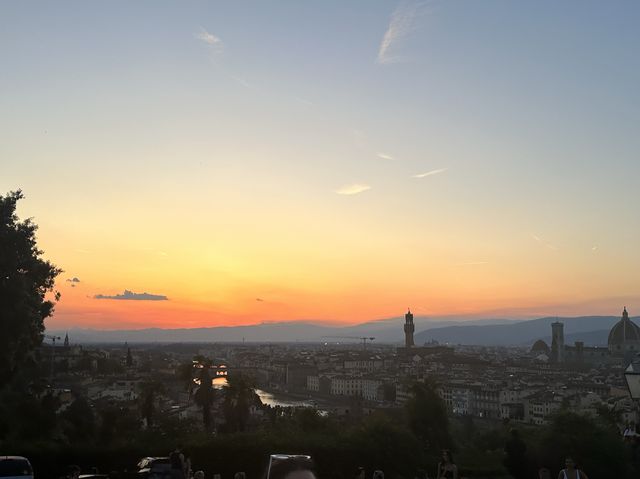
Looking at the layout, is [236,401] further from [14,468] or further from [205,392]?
[14,468]

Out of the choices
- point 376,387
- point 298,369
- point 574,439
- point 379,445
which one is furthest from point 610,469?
point 298,369

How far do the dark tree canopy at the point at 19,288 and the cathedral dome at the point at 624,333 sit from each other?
170 metres

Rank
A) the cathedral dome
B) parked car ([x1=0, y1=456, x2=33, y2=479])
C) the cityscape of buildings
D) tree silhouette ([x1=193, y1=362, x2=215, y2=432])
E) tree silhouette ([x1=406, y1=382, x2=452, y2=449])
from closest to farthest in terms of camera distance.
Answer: parked car ([x1=0, y1=456, x2=33, y2=479])
tree silhouette ([x1=193, y1=362, x2=215, y2=432])
tree silhouette ([x1=406, y1=382, x2=452, y2=449])
the cityscape of buildings
the cathedral dome

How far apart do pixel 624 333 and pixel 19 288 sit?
573ft

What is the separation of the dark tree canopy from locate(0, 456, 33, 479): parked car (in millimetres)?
9251

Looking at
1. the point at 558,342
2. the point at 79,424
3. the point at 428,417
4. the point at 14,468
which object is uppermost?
the point at 14,468

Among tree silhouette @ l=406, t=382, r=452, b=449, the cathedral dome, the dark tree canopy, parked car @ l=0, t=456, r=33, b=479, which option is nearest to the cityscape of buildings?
the cathedral dome

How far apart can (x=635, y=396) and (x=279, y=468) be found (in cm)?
671

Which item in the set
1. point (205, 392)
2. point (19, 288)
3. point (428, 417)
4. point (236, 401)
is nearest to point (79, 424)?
point (205, 392)

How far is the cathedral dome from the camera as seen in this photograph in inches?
6639

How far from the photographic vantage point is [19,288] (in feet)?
71.6

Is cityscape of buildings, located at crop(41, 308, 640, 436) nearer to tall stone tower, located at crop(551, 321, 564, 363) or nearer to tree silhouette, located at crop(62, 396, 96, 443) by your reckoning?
tall stone tower, located at crop(551, 321, 564, 363)

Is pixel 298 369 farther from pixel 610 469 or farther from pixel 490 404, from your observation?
pixel 610 469

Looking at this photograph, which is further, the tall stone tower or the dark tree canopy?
the tall stone tower
